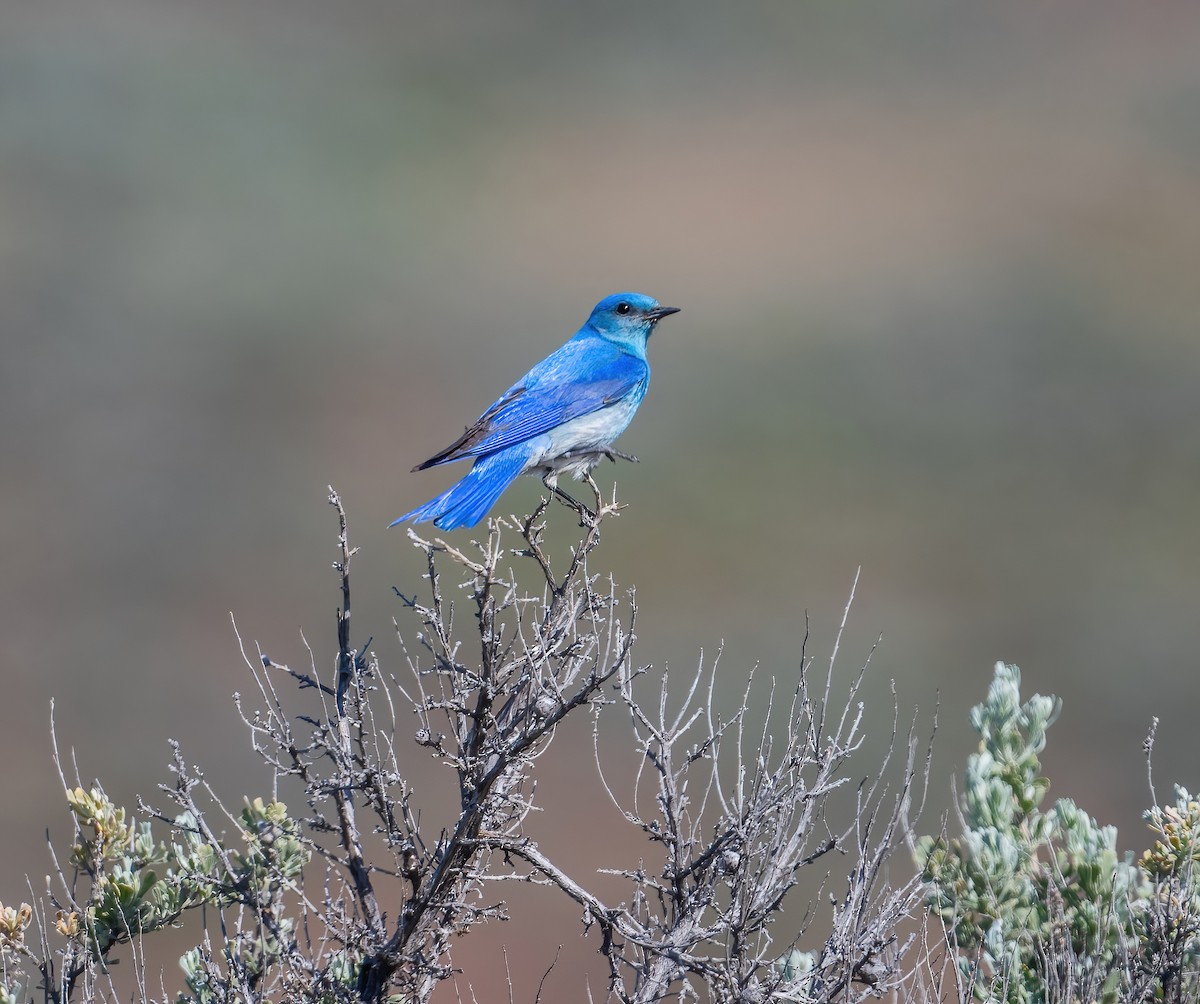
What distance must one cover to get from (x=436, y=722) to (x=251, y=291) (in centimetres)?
2552

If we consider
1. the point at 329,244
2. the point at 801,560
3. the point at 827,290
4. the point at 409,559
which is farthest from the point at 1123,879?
the point at 329,244

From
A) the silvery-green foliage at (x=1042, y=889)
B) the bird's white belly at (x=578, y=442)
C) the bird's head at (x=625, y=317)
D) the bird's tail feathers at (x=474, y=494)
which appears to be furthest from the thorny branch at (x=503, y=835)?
the bird's head at (x=625, y=317)

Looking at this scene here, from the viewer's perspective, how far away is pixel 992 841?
5.86 metres

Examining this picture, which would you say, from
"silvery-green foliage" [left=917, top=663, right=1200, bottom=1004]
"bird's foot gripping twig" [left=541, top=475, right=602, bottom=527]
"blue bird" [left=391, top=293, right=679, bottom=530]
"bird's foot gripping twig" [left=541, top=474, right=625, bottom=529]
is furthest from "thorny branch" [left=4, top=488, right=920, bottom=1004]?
"blue bird" [left=391, top=293, right=679, bottom=530]

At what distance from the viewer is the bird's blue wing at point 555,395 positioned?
7.13m

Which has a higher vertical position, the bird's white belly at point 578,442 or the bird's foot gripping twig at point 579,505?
the bird's white belly at point 578,442

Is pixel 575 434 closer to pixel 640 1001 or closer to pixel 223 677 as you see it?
pixel 640 1001

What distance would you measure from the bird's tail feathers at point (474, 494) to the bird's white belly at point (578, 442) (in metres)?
0.18

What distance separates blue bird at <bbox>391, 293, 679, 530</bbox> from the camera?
662 centimetres

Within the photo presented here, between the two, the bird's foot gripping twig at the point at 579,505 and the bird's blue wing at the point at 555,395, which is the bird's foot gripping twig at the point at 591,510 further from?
the bird's blue wing at the point at 555,395

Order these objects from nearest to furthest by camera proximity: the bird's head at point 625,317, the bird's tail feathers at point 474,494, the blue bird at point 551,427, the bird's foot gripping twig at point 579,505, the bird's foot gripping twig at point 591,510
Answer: the bird's foot gripping twig at point 591,510
the bird's foot gripping twig at point 579,505
the bird's tail feathers at point 474,494
the blue bird at point 551,427
the bird's head at point 625,317

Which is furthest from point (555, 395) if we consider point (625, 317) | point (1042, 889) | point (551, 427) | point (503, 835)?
point (1042, 889)

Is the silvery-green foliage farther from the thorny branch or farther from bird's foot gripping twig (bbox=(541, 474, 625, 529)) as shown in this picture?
bird's foot gripping twig (bbox=(541, 474, 625, 529))

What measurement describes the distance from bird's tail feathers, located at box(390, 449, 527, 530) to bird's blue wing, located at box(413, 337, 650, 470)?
0.09 metres
